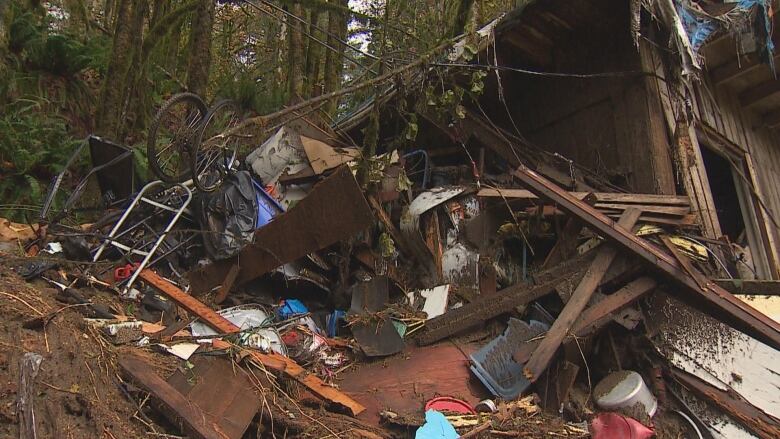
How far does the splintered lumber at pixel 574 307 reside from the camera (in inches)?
155

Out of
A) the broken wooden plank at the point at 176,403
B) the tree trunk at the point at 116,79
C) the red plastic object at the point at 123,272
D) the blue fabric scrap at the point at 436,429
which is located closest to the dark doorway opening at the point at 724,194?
the blue fabric scrap at the point at 436,429

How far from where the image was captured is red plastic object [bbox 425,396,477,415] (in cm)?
387

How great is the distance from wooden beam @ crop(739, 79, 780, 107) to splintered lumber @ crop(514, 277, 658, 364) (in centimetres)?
409

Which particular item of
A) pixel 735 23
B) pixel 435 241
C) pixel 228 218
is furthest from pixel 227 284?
pixel 735 23

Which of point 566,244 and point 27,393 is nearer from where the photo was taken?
point 27,393

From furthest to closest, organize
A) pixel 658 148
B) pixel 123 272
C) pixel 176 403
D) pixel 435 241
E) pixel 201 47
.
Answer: pixel 201 47
pixel 435 241
pixel 658 148
pixel 123 272
pixel 176 403

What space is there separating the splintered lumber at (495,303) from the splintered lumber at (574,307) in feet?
0.60

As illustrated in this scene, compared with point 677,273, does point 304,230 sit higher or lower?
higher

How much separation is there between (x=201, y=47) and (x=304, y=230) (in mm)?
3821

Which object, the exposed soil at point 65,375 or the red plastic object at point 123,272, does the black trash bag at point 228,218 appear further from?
the exposed soil at point 65,375

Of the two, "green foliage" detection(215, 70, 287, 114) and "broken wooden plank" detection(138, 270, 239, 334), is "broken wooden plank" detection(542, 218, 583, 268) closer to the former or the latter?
"broken wooden plank" detection(138, 270, 239, 334)

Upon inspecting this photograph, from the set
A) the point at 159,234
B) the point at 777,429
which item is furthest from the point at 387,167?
the point at 777,429

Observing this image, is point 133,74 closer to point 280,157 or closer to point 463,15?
point 280,157

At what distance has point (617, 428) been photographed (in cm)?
359
